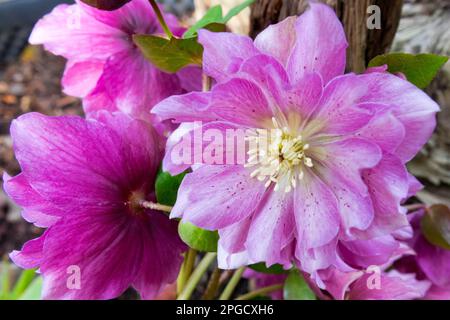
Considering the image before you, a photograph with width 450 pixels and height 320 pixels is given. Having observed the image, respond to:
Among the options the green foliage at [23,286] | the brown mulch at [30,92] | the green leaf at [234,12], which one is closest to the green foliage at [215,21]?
the green leaf at [234,12]

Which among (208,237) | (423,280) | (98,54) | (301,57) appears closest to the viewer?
(301,57)

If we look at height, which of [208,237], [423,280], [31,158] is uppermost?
[31,158]

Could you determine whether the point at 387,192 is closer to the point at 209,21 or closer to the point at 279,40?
the point at 279,40

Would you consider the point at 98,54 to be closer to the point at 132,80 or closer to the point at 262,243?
the point at 132,80

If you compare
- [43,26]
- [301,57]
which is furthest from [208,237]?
[43,26]

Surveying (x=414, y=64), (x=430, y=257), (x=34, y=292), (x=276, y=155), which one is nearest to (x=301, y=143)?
(x=276, y=155)

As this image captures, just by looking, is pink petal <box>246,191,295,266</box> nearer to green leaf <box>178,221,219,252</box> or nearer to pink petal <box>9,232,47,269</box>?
green leaf <box>178,221,219,252</box>
